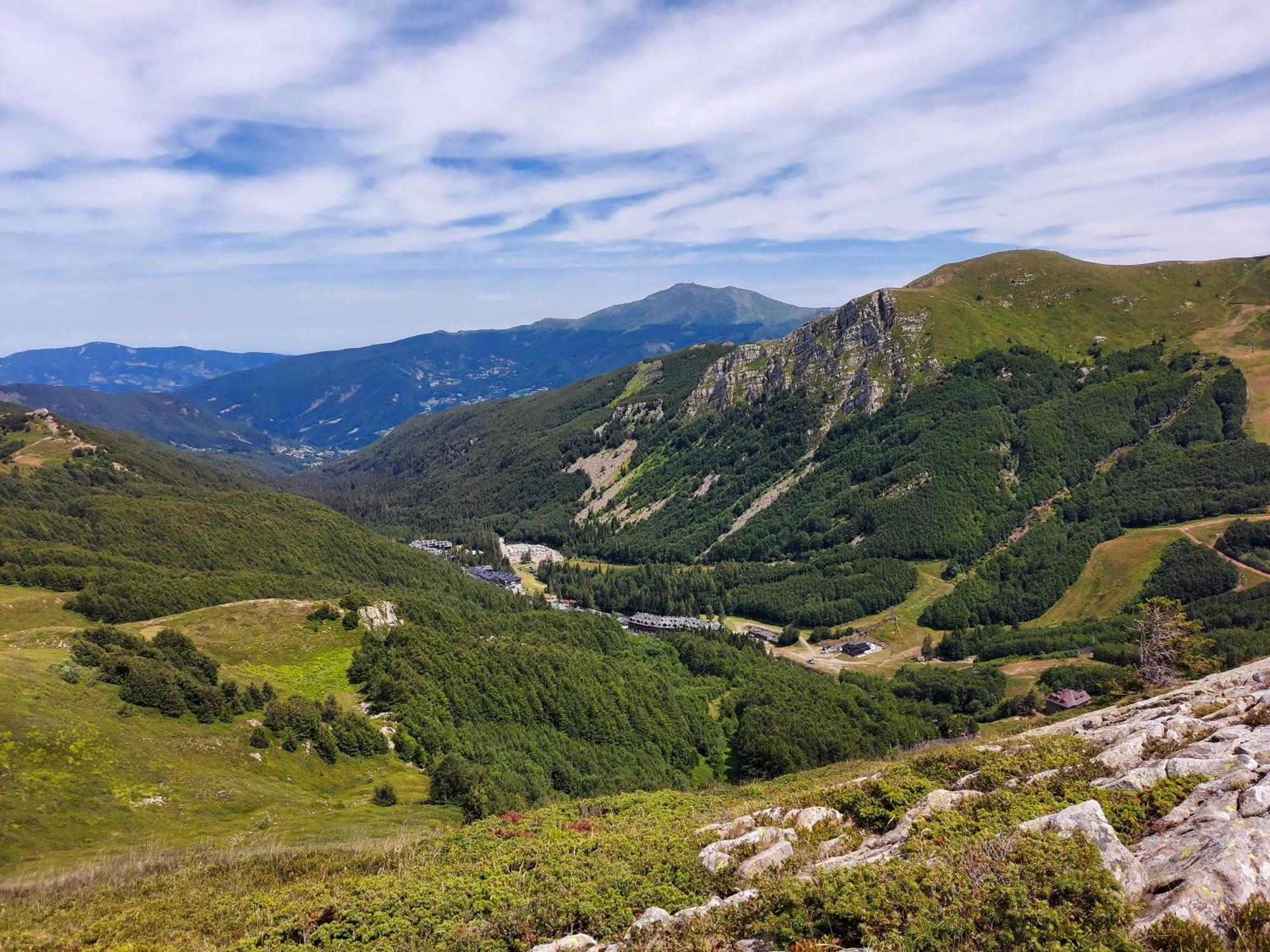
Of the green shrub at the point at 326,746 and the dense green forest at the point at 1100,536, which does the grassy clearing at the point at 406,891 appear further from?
the dense green forest at the point at 1100,536

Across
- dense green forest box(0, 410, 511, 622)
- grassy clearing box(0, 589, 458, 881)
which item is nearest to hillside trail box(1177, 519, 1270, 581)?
dense green forest box(0, 410, 511, 622)

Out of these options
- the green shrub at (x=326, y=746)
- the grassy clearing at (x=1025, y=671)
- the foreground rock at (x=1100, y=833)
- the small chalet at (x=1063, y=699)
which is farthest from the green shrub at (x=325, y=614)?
the grassy clearing at (x=1025, y=671)

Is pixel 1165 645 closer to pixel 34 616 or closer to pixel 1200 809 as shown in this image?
pixel 1200 809

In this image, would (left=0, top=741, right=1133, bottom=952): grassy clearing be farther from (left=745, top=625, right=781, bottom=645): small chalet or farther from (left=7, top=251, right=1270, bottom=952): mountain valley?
(left=745, top=625, right=781, bottom=645): small chalet

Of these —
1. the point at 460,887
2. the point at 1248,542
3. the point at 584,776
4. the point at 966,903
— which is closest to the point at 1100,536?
the point at 1248,542

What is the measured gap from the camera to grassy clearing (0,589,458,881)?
36844 mm

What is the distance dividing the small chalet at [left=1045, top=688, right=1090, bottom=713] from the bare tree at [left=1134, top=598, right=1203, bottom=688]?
4078cm

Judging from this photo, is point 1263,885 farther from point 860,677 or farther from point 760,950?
point 860,677

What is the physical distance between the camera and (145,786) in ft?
146

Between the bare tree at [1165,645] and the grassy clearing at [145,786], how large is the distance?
58.6 m

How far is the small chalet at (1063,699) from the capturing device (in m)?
95.6

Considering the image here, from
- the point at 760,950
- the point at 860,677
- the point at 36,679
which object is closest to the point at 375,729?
the point at 36,679

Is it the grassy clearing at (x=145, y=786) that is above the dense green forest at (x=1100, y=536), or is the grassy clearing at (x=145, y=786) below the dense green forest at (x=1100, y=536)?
above

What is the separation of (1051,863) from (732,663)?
4442 inches
